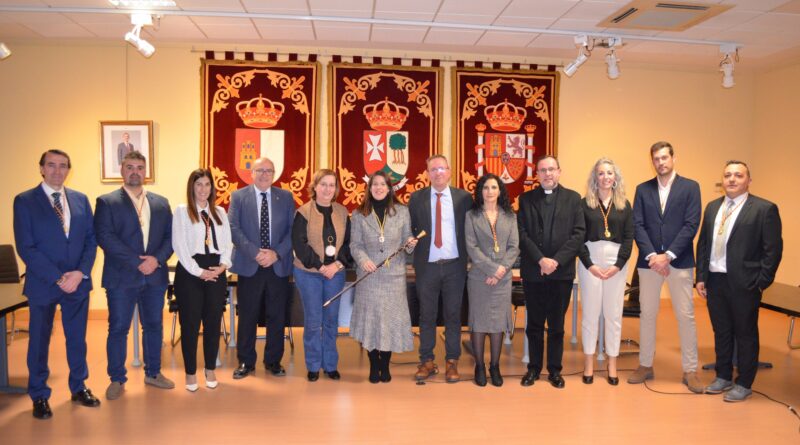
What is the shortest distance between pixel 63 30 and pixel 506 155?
4.79 meters

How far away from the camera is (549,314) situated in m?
3.76

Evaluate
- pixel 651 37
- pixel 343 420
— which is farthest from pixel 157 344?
pixel 651 37

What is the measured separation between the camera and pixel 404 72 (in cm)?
629

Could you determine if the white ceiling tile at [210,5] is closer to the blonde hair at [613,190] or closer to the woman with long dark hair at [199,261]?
the woman with long dark hair at [199,261]

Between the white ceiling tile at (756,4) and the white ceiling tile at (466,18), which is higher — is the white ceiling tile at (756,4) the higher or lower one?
the lower one

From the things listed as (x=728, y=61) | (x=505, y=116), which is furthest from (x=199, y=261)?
(x=728, y=61)

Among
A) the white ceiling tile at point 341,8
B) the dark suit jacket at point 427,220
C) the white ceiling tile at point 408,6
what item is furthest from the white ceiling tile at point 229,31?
the dark suit jacket at point 427,220

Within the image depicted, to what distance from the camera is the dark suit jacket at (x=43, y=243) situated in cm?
317

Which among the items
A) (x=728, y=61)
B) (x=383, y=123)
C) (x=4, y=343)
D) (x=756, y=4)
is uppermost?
(x=756, y=4)

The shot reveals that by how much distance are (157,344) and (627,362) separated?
3.58 m

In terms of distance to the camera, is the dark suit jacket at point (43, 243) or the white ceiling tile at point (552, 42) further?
the white ceiling tile at point (552, 42)

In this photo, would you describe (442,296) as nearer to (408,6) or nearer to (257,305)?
(257,305)

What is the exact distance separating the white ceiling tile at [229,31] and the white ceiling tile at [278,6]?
0.44 metres

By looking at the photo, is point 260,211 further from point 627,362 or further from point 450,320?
point 627,362
